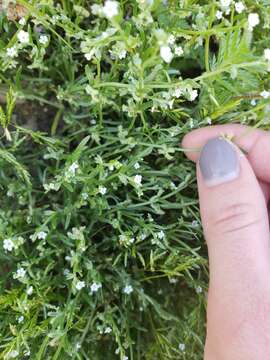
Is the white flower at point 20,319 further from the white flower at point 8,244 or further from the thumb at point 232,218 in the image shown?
the thumb at point 232,218

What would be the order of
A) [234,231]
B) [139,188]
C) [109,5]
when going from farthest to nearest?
[139,188] → [234,231] → [109,5]

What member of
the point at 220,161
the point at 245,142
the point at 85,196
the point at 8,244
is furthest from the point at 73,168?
the point at 245,142

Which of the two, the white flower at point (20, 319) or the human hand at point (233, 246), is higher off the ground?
the human hand at point (233, 246)

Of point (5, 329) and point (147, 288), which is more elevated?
point (5, 329)

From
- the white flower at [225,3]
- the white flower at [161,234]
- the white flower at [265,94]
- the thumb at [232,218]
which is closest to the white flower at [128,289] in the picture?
the white flower at [161,234]

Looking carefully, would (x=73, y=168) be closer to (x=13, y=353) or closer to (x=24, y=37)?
(x=24, y=37)

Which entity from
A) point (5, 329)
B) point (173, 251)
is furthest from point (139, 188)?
point (5, 329)

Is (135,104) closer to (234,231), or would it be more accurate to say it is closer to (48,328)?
(234,231)
